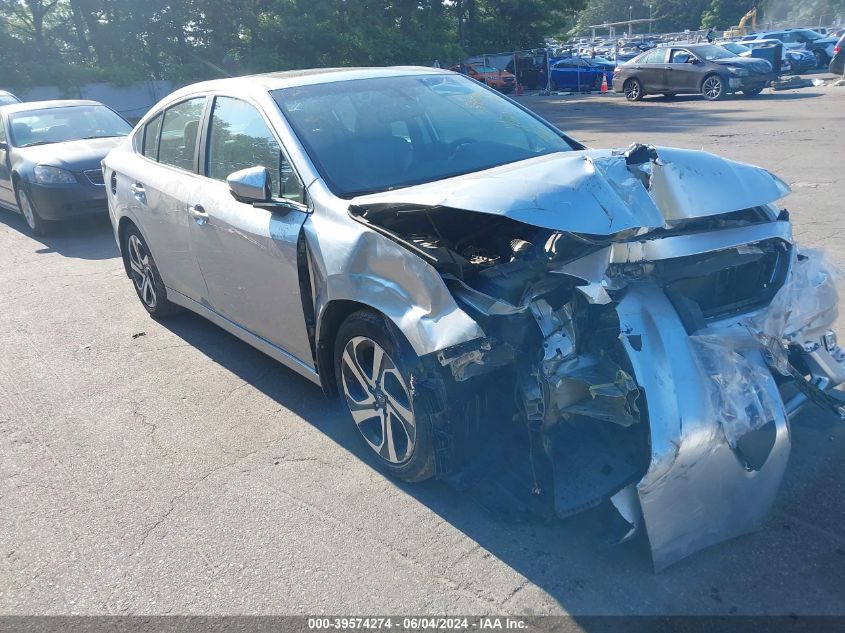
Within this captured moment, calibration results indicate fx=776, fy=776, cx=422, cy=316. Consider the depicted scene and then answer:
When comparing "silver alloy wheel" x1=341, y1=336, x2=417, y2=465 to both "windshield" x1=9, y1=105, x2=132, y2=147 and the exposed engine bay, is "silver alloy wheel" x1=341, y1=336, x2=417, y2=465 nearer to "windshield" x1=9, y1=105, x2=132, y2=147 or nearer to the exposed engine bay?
the exposed engine bay

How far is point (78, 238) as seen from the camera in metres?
9.99

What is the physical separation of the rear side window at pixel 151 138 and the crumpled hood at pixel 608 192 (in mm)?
2816

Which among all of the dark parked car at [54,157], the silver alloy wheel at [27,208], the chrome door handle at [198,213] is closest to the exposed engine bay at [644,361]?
the chrome door handle at [198,213]

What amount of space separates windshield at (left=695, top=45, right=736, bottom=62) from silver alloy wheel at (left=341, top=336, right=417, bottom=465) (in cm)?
2099

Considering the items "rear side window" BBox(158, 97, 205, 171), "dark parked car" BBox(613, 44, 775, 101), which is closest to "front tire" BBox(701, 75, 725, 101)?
"dark parked car" BBox(613, 44, 775, 101)

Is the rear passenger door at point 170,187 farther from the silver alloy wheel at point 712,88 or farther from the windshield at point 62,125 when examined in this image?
the silver alloy wheel at point 712,88

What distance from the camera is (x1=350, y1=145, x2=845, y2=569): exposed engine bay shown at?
9.16 feet

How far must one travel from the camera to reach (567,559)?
10.00 feet

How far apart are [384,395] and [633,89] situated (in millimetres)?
22444

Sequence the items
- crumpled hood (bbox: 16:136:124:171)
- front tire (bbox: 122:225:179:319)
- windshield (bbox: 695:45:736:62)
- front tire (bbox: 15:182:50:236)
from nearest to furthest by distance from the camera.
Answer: front tire (bbox: 122:225:179:319) < crumpled hood (bbox: 16:136:124:171) < front tire (bbox: 15:182:50:236) < windshield (bbox: 695:45:736:62)

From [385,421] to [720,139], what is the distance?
11640 millimetres

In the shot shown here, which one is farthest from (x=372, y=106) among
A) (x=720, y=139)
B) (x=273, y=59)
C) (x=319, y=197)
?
(x=273, y=59)

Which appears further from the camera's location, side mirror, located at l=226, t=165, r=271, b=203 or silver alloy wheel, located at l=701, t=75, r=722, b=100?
silver alloy wheel, located at l=701, t=75, r=722, b=100

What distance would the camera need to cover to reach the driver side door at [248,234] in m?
3.96
